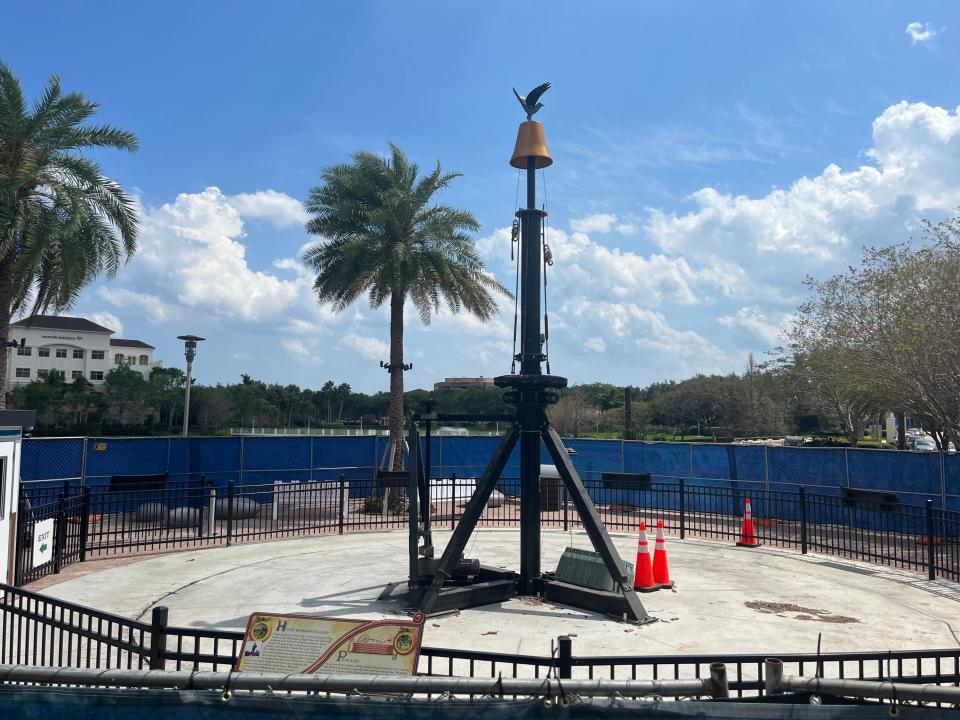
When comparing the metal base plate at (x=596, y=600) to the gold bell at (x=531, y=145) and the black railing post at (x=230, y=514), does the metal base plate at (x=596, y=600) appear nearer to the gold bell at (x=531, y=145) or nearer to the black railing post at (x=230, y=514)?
the gold bell at (x=531, y=145)

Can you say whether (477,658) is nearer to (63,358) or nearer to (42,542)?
(42,542)

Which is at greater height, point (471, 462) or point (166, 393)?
point (166, 393)

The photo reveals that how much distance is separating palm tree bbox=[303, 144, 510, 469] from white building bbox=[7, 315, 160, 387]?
289 feet

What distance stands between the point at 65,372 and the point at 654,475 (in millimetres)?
102210

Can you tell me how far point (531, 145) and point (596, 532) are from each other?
573 cm

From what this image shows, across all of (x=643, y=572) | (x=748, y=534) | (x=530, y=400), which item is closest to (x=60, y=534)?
(x=530, y=400)

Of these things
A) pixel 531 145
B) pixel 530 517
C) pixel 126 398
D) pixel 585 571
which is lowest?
pixel 585 571

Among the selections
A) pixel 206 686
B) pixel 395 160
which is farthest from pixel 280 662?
pixel 395 160

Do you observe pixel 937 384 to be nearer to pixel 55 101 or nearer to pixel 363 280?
pixel 363 280

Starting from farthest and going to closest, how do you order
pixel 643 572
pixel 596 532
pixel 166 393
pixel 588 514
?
pixel 166 393 → pixel 643 572 → pixel 588 514 → pixel 596 532

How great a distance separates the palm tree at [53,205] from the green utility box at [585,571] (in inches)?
536

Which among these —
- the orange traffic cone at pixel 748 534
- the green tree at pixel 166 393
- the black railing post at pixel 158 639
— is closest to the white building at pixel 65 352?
the green tree at pixel 166 393

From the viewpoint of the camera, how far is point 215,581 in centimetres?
1180

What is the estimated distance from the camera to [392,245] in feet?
75.0
